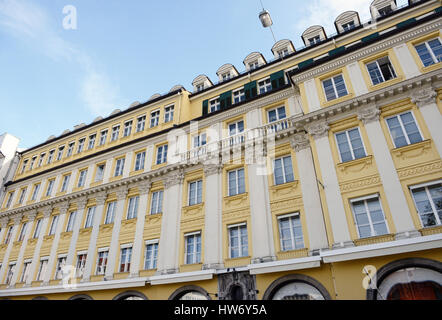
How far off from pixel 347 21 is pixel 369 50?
6879 millimetres

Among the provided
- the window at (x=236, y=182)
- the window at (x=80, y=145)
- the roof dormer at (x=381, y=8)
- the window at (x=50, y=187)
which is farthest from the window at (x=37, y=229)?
the roof dormer at (x=381, y=8)

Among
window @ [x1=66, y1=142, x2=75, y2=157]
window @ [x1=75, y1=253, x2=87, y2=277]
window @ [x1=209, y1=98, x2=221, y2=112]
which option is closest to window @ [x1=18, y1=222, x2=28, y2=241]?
window @ [x1=66, y1=142, x2=75, y2=157]

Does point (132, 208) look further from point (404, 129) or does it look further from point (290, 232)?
point (404, 129)

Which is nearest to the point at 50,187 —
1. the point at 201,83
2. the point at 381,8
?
the point at 201,83

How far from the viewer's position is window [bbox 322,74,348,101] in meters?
14.9

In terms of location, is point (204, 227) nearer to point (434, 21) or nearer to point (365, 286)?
point (365, 286)

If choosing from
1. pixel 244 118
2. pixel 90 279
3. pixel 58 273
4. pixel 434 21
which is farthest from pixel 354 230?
pixel 58 273

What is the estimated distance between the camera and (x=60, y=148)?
2684 cm

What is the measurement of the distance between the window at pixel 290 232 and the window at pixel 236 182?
2934mm

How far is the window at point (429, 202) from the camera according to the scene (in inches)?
413

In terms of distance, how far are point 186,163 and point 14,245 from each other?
16667mm

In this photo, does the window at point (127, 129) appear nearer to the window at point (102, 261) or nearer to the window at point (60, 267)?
the window at point (102, 261)

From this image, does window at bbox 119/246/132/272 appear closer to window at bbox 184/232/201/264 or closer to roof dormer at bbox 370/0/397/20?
window at bbox 184/232/201/264

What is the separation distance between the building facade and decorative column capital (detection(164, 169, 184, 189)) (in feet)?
0.50
